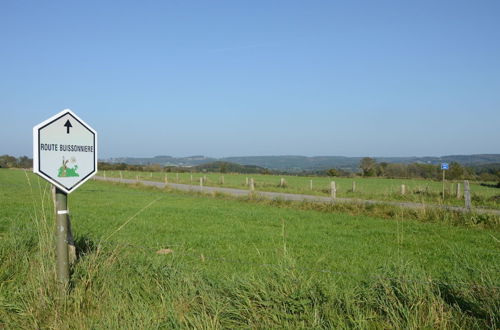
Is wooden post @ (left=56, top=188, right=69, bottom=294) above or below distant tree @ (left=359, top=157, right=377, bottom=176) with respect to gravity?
above

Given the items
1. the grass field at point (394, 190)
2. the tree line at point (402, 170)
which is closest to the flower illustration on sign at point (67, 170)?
the grass field at point (394, 190)

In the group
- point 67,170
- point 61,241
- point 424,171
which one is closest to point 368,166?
point 424,171

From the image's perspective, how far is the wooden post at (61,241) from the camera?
15.6 ft

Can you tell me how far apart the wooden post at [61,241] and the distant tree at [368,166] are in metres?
69.3

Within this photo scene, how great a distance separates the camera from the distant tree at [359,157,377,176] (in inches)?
2783

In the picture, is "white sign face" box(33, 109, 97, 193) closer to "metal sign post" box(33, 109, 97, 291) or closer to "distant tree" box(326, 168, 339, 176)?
"metal sign post" box(33, 109, 97, 291)

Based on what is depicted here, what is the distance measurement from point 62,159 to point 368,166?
232 ft

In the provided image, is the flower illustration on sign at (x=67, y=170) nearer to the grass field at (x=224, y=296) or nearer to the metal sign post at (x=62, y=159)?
the metal sign post at (x=62, y=159)

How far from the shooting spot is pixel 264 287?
4367 millimetres

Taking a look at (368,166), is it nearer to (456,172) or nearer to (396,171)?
(396,171)

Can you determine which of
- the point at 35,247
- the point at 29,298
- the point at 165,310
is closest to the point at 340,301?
the point at 165,310

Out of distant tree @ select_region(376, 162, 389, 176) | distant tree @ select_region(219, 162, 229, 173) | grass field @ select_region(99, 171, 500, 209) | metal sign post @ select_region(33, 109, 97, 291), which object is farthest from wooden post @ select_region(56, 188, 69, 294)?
distant tree @ select_region(219, 162, 229, 173)

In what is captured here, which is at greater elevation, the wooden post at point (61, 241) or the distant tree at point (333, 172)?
the wooden post at point (61, 241)

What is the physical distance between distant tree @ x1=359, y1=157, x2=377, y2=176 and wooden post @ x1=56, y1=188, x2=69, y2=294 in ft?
227
